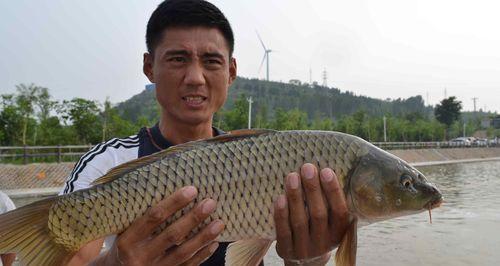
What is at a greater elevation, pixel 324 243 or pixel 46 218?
pixel 46 218


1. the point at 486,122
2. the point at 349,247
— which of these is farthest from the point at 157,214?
the point at 486,122

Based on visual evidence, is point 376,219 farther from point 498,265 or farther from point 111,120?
point 111,120

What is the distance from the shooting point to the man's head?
8.05 ft

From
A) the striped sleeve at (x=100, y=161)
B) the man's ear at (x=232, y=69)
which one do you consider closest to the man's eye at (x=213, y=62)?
the man's ear at (x=232, y=69)

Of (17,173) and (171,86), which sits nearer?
(171,86)

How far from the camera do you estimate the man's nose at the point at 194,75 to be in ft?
7.92

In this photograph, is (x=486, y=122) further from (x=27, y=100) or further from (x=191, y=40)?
(x=191, y=40)

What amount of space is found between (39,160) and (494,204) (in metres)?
Answer: 18.1

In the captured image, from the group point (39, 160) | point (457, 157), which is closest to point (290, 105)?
point (457, 157)

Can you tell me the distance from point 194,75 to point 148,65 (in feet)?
1.42

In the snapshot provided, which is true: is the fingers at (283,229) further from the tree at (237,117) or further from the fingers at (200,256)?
the tree at (237,117)

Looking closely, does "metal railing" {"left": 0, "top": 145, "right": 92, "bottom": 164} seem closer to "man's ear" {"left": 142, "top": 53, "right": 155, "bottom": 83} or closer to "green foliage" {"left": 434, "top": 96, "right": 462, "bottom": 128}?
"man's ear" {"left": 142, "top": 53, "right": 155, "bottom": 83}

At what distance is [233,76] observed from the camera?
291 cm

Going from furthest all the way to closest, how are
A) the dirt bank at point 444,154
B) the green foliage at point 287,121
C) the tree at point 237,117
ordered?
the green foliage at point 287,121 → the dirt bank at point 444,154 → the tree at point 237,117
